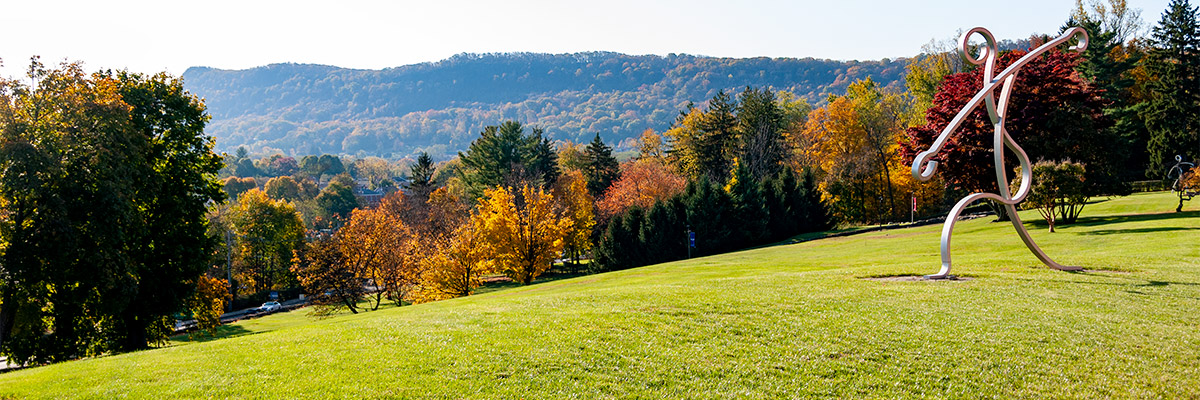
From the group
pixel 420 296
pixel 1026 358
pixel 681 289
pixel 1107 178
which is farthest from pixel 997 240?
pixel 420 296

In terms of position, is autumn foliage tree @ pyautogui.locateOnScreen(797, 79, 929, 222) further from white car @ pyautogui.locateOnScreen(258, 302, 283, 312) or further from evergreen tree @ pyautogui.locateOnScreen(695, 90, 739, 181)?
white car @ pyautogui.locateOnScreen(258, 302, 283, 312)

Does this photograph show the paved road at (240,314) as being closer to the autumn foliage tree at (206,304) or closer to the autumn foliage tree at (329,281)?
the autumn foliage tree at (206,304)

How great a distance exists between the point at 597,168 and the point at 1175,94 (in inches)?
2084

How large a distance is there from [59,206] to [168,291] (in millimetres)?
8462

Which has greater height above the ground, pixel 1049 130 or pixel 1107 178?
pixel 1049 130

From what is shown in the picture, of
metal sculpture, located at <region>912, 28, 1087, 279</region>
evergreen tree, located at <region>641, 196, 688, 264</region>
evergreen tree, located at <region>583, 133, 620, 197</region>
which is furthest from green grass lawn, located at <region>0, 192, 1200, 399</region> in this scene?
evergreen tree, located at <region>583, 133, 620, 197</region>

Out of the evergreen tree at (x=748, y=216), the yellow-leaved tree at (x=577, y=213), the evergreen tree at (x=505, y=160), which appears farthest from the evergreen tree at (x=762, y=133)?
the evergreen tree at (x=505, y=160)

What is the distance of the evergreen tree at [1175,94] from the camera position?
181 ft

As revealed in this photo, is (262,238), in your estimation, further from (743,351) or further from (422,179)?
(743,351)

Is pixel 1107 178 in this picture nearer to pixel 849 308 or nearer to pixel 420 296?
pixel 849 308

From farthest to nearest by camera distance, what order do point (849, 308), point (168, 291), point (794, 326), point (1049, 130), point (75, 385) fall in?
point (1049, 130), point (168, 291), point (849, 308), point (794, 326), point (75, 385)

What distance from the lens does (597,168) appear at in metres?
79.2

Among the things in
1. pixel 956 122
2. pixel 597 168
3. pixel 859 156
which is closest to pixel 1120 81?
pixel 859 156

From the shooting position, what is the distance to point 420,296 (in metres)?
41.1
